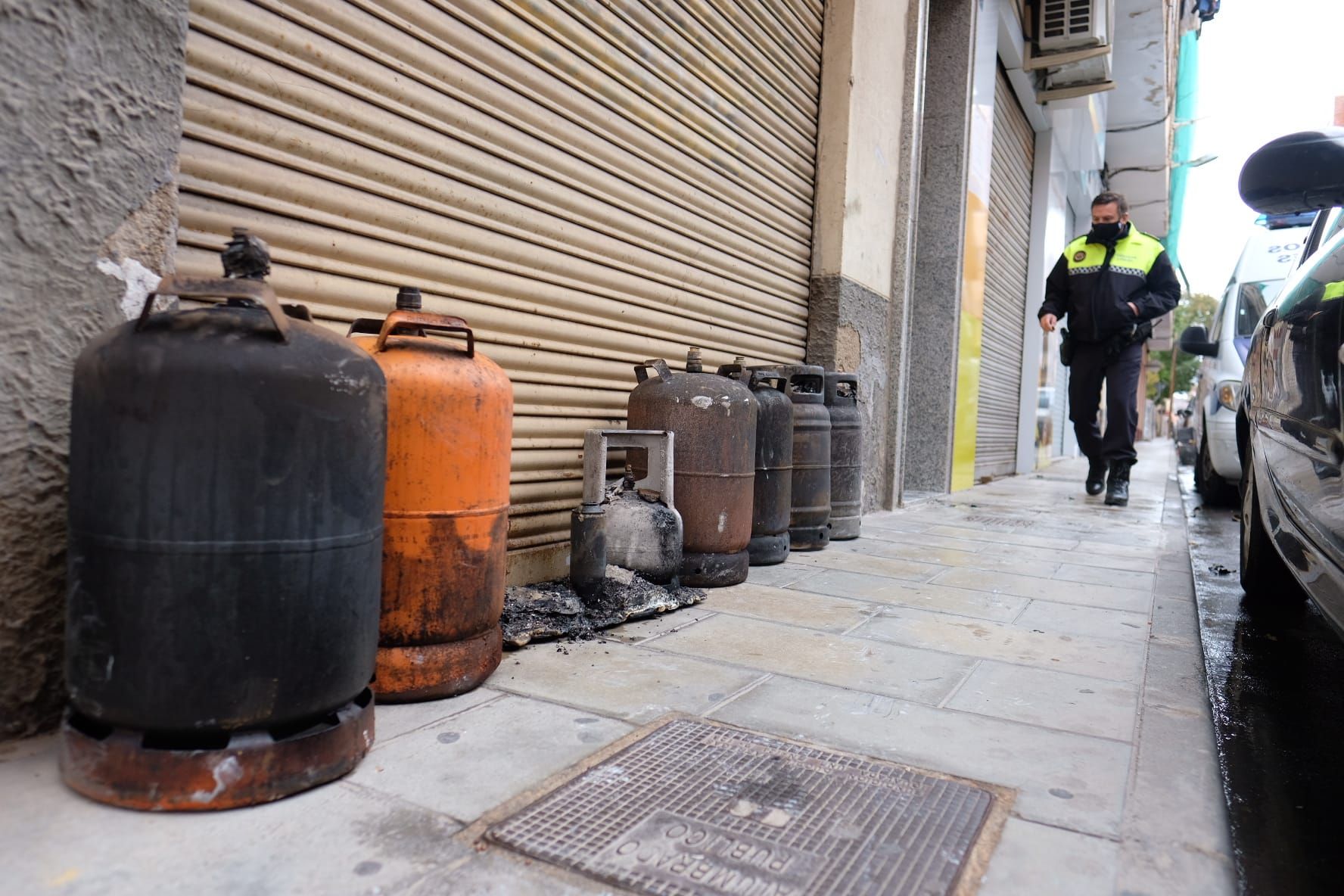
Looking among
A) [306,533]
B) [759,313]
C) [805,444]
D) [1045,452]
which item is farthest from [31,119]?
[1045,452]

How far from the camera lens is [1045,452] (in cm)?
1577

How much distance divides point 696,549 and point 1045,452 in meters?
13.3

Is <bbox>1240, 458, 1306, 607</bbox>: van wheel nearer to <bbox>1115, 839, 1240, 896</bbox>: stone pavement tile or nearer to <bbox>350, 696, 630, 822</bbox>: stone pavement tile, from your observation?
<bbox>1115, 839, 1240, 896</bbox>: stone pavement tile

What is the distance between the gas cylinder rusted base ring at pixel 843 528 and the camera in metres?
5.76

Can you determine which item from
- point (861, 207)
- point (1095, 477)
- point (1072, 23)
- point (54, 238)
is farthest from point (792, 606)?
point (1072, 23)

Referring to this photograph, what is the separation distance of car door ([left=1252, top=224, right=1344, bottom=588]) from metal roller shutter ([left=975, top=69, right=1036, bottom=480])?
7906 mm

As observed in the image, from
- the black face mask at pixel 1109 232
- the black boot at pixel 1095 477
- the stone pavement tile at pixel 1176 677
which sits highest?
the black face mask at pixel 1109 232

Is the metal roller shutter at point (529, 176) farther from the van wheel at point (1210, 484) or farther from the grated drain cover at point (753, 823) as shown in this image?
the van wheel at point (1210, 484)

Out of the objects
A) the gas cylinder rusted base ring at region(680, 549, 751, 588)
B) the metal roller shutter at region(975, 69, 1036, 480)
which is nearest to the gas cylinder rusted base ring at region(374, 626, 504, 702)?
the gas cylinder rusted base ring at region(680, 549, 751, 588)

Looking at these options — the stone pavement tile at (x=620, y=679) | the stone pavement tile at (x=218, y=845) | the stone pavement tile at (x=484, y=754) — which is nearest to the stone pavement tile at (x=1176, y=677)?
the stone pavement tile at (x=620, y=679)

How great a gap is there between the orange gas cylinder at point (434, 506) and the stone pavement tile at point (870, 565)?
2668 mm

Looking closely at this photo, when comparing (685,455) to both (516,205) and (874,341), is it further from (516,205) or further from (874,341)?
(874,341)

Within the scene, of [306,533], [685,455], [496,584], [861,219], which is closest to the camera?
[306,533]

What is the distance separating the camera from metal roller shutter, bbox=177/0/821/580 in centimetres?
267
